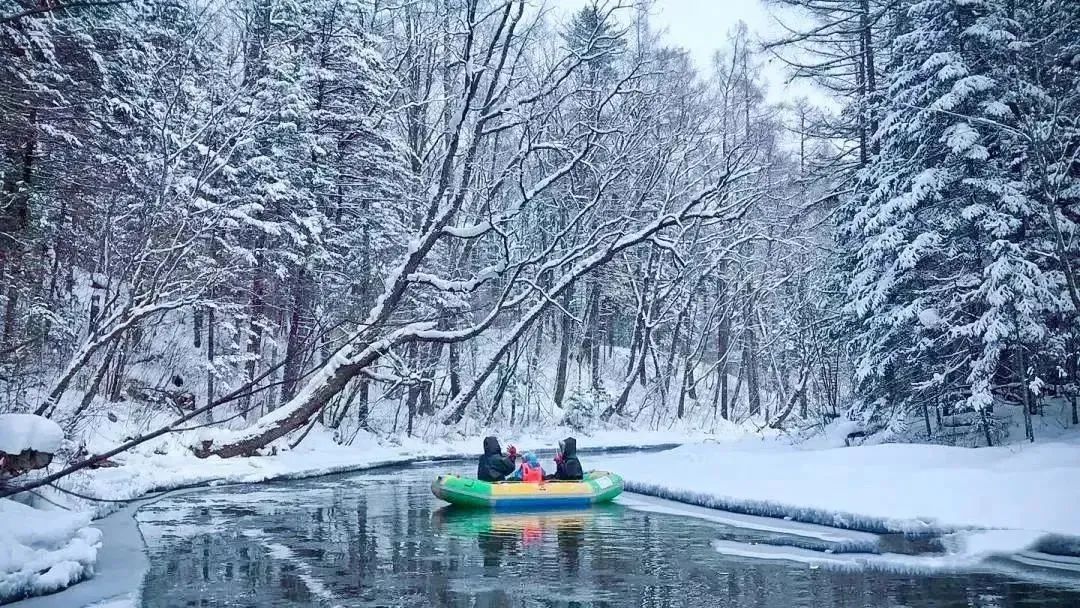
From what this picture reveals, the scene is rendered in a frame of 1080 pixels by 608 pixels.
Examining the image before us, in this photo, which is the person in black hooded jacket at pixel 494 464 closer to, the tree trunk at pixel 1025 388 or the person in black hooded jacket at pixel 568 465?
the person in black hooded jacket at pixel 568 465

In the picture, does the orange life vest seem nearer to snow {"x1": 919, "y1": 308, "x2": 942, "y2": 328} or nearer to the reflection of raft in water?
the reflection of raft in water

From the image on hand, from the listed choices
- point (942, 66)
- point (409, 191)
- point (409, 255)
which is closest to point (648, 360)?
point (409, 191)

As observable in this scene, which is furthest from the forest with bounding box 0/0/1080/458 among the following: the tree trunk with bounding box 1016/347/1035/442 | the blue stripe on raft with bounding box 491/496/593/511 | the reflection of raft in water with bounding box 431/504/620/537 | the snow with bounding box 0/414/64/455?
the blue stripe on raft with bounding box 491/496/593/511

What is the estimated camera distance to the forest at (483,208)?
16.8m

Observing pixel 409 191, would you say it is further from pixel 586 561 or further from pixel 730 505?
pixel 586 561

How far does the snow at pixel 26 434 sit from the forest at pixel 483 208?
0.97m

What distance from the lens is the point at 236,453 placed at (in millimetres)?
21578

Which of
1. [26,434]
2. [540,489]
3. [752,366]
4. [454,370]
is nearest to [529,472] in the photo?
[540,489]

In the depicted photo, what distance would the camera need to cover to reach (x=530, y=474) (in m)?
16.9

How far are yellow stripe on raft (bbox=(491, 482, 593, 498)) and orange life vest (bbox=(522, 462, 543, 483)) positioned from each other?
356 millimetres

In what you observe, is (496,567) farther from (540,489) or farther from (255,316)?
(255,316)

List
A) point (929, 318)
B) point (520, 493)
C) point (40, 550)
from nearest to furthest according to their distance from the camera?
point (40, 550)
point (520, 493)
point (929, 318)

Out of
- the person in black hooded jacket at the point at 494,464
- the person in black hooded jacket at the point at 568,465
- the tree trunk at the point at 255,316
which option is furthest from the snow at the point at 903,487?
the tree trunk at the point at 255,316

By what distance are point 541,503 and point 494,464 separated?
3.77 feet
